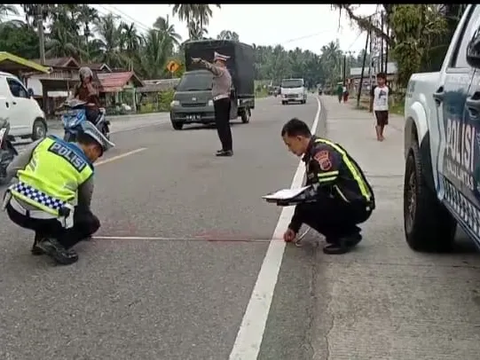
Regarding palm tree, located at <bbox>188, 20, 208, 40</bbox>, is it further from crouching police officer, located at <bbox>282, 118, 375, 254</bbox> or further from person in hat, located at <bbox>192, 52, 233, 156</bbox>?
crouching police officer, located at <bbox>282, 118, 375, 254</bbox>

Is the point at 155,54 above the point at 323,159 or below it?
above

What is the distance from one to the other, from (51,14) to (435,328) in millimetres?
54776

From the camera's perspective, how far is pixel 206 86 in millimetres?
21906

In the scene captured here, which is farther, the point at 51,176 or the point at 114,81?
the point at 114,81

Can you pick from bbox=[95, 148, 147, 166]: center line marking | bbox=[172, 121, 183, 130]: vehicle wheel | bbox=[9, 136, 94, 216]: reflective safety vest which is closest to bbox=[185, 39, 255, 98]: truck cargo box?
bbox=[172, 121, 183, 130]: vehicle wheel

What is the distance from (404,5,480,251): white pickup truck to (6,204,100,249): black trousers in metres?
2.75

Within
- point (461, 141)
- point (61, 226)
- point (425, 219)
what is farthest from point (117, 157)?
point (461, 141)

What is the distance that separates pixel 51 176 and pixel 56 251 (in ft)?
1.99

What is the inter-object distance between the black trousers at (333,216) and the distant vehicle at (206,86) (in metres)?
13.5

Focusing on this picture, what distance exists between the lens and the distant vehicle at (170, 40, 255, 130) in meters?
21.5

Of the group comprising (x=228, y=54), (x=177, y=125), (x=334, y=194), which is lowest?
(x=177, y=125)

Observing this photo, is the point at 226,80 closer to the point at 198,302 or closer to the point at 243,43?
the point at 198,302

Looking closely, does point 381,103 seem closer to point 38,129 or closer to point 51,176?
point 38,129

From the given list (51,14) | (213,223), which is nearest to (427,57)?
(213,223)
